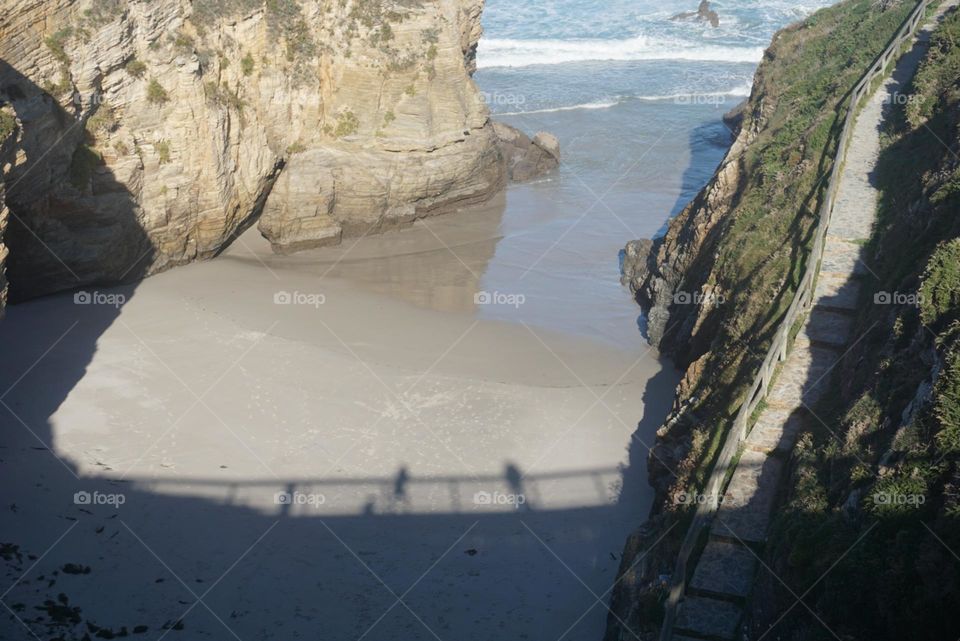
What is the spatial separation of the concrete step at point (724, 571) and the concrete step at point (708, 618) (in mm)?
118

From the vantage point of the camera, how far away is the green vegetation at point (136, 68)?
2002 cm

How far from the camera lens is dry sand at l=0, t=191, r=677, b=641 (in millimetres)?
12648

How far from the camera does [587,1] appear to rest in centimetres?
6278

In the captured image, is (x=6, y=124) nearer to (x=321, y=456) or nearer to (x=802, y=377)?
(x=321, y=456)

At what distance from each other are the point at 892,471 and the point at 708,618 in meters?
2.46

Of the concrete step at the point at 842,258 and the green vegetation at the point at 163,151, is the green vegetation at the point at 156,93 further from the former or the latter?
the concrete step at the point at 842,258

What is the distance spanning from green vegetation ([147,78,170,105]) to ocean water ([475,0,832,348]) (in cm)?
854

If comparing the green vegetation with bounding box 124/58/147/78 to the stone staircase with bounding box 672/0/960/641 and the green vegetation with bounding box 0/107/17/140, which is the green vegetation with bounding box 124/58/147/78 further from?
the stone staircase with bounding box 672/0/960/641

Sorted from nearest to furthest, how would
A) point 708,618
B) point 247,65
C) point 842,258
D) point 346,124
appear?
point 708,618
point 842,258
point 247,65
point 346,124

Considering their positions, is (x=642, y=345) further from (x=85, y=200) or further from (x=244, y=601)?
(x=85, y=200)

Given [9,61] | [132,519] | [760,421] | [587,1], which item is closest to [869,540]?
[760,421]

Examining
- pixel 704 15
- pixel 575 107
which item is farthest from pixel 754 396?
pixel 704 15

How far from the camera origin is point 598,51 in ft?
170

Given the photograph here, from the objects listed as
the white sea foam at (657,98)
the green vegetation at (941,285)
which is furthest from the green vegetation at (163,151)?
the white sea foam at (657,98)
